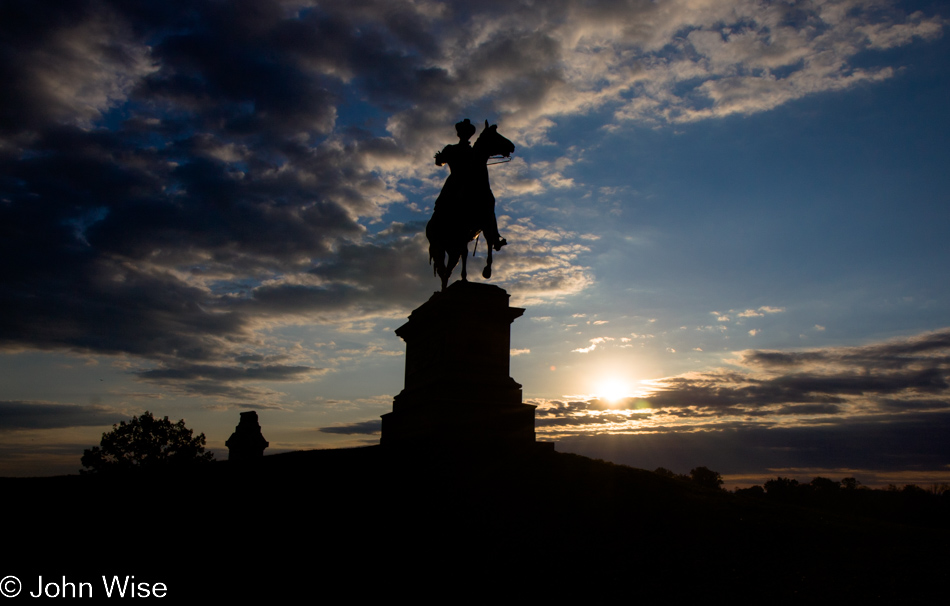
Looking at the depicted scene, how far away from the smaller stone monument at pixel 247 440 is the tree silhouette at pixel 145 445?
21.2 metres

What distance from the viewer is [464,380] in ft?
48.7

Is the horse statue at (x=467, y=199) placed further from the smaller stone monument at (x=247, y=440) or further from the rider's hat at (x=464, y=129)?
the smaller stone monument at (x=247, y=440)

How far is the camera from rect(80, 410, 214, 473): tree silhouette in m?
38.1

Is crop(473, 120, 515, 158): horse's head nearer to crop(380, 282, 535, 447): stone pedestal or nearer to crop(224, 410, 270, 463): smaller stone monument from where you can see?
crop(380, 282, 535, 447): stone pedestal

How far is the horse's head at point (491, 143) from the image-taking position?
55.3 feet

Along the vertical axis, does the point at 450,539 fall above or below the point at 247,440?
below

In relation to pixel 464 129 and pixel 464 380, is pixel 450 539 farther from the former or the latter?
pixel 464 129

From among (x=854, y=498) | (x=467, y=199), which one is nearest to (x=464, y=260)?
(x=467, y=199)

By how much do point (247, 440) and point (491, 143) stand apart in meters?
11.5

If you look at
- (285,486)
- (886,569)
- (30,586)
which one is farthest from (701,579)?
(30,586)

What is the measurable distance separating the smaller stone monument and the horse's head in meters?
10.8

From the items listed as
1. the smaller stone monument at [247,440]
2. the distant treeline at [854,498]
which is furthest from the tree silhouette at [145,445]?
the distant treeline at [854,498]

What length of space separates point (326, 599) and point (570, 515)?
4.17m

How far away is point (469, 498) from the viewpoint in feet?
35.5
